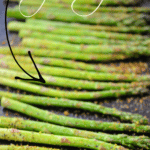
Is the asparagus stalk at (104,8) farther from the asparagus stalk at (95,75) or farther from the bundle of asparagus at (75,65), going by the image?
the asparagus stalk at (95,75)

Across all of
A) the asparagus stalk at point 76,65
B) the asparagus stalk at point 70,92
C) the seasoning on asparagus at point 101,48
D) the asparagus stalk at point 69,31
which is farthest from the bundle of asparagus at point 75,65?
the asparagus stalk at point 69,31

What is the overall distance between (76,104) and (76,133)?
0.45m

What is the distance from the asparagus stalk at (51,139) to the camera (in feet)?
8.91

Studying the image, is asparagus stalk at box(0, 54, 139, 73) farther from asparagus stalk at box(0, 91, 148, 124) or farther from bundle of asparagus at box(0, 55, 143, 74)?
asparagus stalk at box(0, 91, 148, 124)

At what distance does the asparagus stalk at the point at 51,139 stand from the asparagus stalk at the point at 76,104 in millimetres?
484

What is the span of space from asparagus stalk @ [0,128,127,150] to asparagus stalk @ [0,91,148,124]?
19.1 inches

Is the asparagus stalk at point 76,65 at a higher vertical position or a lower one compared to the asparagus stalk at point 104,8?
lower

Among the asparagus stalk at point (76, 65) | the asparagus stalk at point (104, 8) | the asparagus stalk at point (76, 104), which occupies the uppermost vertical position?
the asparagus stalk at point (104, 8)

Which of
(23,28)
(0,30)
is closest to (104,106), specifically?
(23,28)

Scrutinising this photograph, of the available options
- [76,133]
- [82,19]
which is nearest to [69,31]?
[82,19]

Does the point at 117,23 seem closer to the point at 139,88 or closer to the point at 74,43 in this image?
the point at 74,43

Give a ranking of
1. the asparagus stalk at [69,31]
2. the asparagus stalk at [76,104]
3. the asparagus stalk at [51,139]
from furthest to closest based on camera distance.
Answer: the asparagus stalk at [69,31], the asparagus stalk at [76,104], the asparagus stalk at [51,139]

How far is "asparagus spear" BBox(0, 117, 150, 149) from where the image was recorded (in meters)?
2.81

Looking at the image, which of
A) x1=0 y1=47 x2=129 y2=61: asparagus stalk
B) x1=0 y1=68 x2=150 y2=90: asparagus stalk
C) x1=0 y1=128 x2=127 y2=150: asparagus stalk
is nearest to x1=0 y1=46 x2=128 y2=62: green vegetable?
x1=0 y1=47 x2=129 y2=61: asparagus stalk
